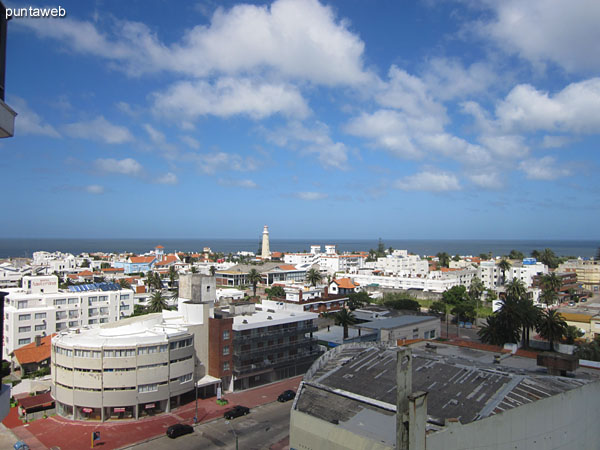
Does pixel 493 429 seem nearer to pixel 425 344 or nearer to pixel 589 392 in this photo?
pixel 589 392

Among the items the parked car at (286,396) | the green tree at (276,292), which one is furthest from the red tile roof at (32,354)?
the green tree at (276,292)

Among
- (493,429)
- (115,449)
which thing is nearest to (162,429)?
(115,449)

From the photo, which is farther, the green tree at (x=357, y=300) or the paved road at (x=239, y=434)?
the green tree at (x=357, y=300)

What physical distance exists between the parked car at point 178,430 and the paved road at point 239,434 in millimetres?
305

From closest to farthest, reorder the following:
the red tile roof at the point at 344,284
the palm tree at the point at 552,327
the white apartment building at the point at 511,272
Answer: the palm tree at the point at 552,327 < the red tile roof at the point at 344,284 < the white apartment building at the point at 511,272

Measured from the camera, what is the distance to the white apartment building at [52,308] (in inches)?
2231

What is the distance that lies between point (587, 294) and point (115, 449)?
105 m

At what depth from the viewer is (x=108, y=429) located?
114 ft

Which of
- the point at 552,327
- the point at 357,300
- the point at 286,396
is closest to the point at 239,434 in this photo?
the point at 286,396

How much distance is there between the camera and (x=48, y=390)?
42.1 m

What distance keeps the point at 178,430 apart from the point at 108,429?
5.98 m

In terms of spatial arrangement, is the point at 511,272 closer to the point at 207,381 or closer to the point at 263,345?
the point at 263,345

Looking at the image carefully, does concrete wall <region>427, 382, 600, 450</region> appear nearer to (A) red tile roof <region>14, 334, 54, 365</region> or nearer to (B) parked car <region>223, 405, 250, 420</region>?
(B) parked car <region>223, 405, 250, 420</region>

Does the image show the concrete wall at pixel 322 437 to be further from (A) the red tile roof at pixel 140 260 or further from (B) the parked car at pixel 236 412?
(A) the red tile roof at pixel 140 260
